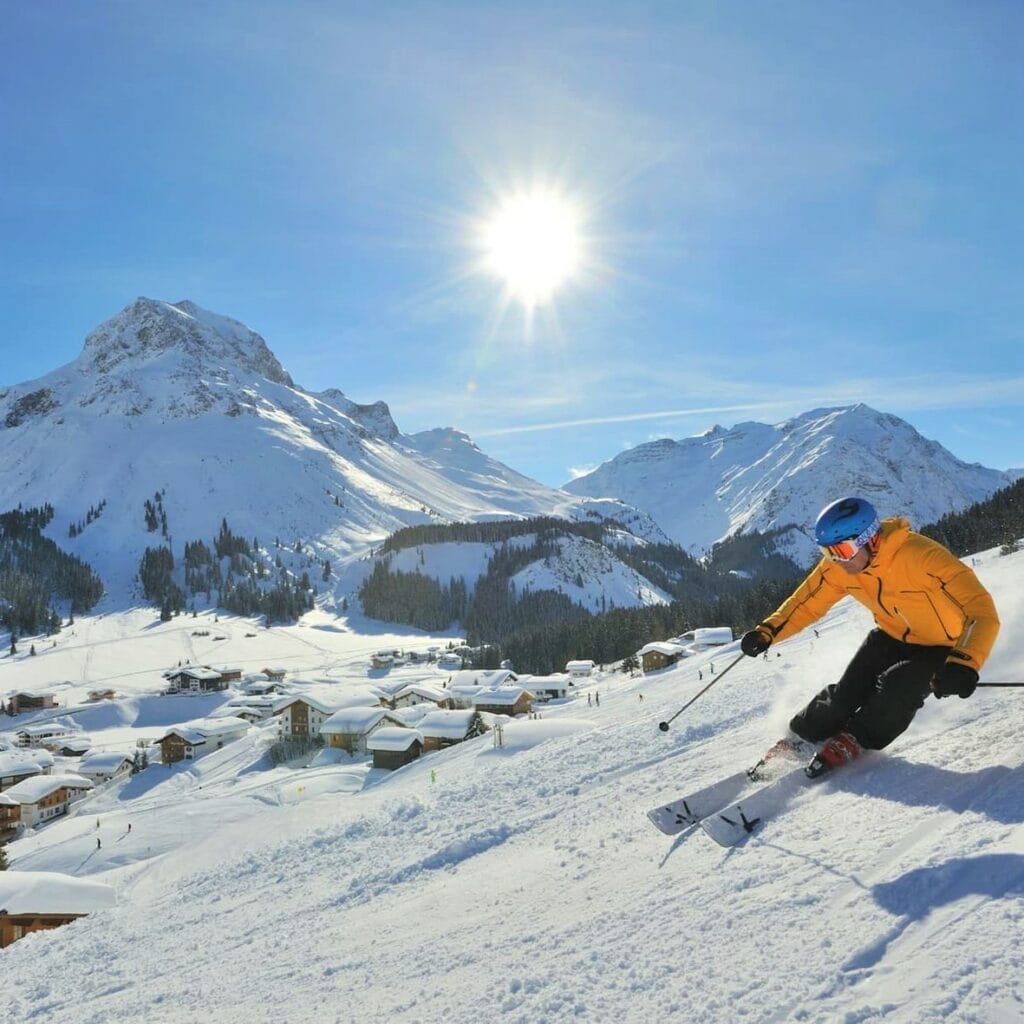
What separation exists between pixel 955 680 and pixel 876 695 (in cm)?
98

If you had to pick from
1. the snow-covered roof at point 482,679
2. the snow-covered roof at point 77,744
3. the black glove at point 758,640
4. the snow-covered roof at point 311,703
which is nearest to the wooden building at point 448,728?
the snow-covered roof at point 311,703

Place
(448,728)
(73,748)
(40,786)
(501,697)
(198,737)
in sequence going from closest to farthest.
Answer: (448,728) → (40,786) → (501,697) → (198,737) → (73,748)

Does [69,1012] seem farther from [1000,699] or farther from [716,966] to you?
[1000,699]

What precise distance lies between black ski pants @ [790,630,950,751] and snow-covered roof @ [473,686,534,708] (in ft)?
167

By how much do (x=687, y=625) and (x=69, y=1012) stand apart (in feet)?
302

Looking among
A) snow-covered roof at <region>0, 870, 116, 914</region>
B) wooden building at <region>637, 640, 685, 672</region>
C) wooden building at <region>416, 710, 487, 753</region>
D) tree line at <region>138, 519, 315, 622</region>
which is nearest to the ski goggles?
snow-covered roof at <region>0, 870, 116, 914</region>

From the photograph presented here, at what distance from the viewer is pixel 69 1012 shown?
7188mm

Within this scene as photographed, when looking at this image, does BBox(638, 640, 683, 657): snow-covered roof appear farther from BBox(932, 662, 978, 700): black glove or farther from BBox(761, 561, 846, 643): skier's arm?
BBox(932, 662, 978, 700): black glove

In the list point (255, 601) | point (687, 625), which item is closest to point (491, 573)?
point (255, 601)

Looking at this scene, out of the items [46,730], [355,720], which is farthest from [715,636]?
[46,730]

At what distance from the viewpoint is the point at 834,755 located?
627cm

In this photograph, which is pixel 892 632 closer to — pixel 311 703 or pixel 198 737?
pixel 311 703

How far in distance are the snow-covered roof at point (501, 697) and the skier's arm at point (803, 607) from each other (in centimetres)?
5030

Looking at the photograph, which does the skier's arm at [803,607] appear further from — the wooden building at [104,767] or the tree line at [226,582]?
the tree line at [226,582]
